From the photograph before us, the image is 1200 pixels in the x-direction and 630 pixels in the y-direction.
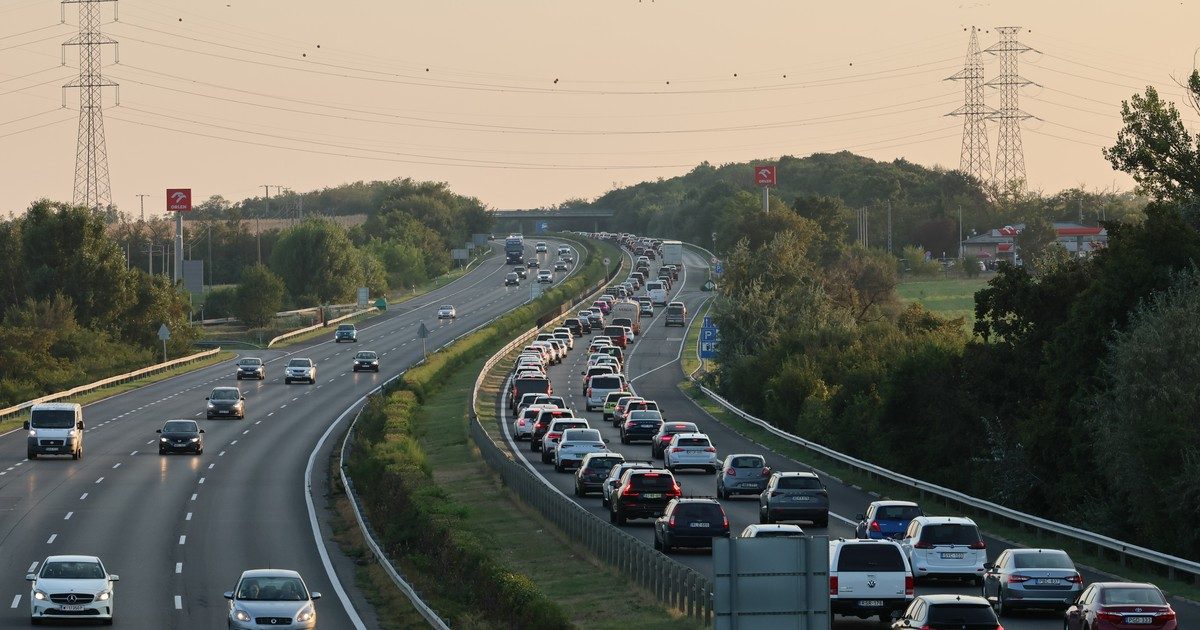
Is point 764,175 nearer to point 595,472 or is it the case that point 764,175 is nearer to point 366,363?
point 366,363

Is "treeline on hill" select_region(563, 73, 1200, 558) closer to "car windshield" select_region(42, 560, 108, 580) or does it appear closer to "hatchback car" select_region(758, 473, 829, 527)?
"hatchback car" select_region(758, 473, 829, 527)

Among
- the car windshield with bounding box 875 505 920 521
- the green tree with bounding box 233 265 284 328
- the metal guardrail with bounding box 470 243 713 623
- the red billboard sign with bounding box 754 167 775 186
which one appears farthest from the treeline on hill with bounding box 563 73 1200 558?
the red billboard sign with bounding box 754 167 775 186

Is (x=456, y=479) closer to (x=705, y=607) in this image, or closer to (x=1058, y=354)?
(x=1058, y=354)

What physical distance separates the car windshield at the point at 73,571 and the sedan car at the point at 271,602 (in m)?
3.85

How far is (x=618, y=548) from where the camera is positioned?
35.6 metres

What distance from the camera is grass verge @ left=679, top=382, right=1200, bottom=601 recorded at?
3500 centimetres

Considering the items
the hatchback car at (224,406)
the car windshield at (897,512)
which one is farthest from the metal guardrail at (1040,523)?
the hatchback car at (224,406)

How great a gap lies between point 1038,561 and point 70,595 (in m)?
17.2

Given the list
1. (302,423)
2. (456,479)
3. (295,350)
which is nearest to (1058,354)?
(456,479)

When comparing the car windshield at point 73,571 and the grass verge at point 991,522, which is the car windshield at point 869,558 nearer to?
the grass verge at point 991,522

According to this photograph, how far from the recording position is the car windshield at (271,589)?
30.6m

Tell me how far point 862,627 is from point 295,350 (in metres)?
97.8

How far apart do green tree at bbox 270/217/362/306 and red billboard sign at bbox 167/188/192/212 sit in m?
10.3

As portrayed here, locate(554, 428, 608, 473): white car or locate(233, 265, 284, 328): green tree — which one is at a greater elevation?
locate(233, 265, 284, 328): green tree
